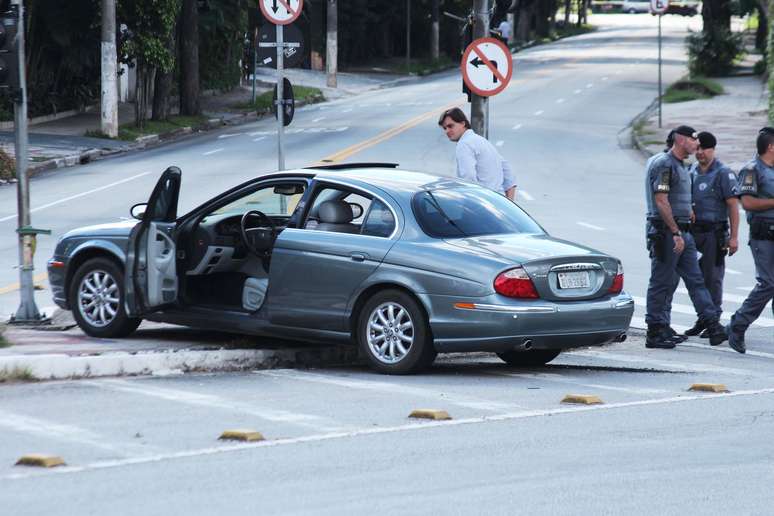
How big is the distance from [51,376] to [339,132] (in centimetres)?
2966

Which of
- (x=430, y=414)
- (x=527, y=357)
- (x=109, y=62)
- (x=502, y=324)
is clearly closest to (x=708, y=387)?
(x=502, y=324)

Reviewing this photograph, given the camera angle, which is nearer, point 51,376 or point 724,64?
point 51,376

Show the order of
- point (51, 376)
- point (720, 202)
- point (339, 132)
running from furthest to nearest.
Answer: point (339, 132)
point (720, 202)
point (51, 376)

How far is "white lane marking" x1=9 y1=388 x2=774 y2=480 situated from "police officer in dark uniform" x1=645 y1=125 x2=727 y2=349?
2.33 meters

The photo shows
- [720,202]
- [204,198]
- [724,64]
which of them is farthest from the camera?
[724,64]

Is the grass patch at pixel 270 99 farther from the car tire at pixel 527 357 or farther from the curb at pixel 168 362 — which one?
the car tire at pixel 527 357

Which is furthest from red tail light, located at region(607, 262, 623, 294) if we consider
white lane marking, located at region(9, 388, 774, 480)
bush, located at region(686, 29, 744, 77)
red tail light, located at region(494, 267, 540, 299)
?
bush, located at region(686, 29, 744, 77)

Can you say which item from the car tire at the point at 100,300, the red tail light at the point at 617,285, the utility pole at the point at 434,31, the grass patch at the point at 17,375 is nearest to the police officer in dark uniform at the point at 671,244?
the red tail light at the point at 617,285

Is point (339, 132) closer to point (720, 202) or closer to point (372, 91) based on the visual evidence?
point (372, 91)

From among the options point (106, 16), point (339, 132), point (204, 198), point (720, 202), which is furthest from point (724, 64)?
point (720, 202)

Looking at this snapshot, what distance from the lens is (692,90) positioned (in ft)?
169

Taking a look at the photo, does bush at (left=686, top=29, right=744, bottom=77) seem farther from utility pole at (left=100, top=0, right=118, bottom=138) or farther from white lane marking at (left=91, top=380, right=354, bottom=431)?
white lane marking at (left=91, top=380, right=354, bottom=431)

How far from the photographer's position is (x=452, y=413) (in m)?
8.97

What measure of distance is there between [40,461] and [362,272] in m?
3.81
